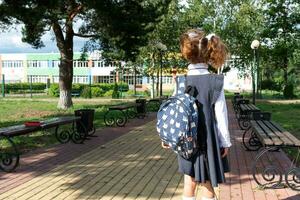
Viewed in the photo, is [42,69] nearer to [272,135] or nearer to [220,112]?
[272,135]

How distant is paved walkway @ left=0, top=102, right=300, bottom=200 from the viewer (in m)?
6.20

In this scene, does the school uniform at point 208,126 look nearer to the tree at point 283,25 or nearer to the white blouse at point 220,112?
the white blouse at point 220,112

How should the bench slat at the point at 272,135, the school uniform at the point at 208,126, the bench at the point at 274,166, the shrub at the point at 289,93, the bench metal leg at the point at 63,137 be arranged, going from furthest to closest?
the shrub at the point at 289,93
the bench metal leg at the point at 63,137
the bench slat at the point at 272,135
the bench at the point at 274,166
the school uniform at the point at 208,126

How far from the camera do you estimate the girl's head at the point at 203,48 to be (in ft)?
12.5

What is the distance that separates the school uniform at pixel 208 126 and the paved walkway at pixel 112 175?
225cm

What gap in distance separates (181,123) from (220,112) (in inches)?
12.7

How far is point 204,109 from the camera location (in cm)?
380

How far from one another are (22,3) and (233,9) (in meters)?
32.1

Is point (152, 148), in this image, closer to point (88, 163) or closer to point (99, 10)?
point (88, 163)

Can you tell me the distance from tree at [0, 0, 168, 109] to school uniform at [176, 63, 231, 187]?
1354 cm

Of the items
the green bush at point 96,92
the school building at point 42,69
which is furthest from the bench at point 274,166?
the school building at point 42,69

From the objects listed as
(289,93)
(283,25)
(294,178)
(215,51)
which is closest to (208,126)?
(215,51)

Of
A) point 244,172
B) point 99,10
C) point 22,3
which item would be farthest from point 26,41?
point 244,172

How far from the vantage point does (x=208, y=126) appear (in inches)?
150
